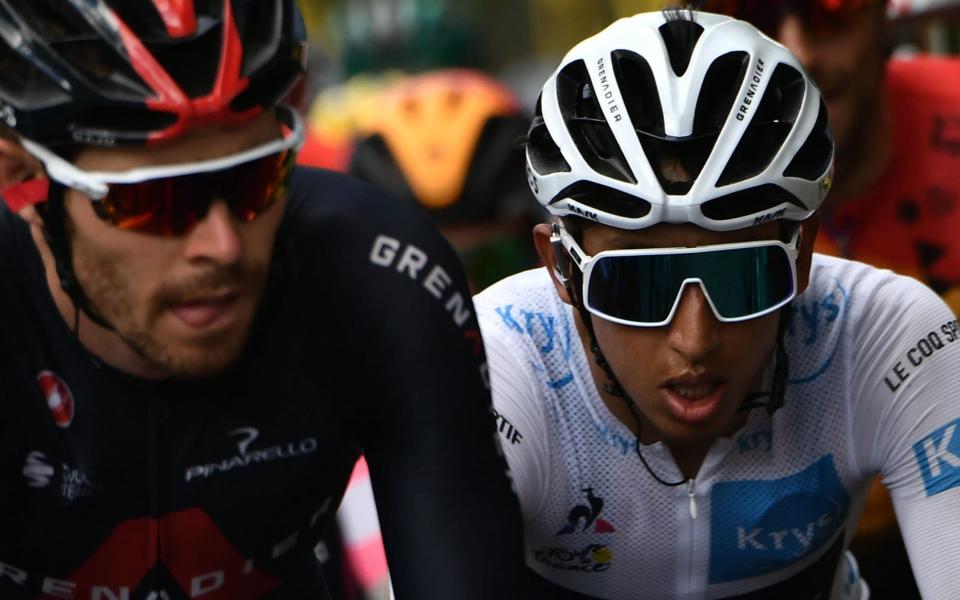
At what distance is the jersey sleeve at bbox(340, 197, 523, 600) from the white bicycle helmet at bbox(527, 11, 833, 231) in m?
0.44

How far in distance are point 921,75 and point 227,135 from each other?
3.26 m

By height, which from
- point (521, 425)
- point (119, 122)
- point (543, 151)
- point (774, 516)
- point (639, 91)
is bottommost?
point (774, 516)

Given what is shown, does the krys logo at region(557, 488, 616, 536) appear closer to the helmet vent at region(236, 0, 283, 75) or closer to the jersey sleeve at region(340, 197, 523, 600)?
the jersey sleeve at region(340, 197, 523, 600)

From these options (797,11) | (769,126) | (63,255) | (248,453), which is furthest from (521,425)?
(797,11)

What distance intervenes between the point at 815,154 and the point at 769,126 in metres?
0.14

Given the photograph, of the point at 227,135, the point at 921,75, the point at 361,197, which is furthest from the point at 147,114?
the point at 921,75

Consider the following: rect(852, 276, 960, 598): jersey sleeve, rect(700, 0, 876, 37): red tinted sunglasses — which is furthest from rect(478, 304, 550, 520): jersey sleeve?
rect(700, 0, 876, 37): red tinted sunglasses

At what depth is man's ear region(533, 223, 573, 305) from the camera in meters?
3.68

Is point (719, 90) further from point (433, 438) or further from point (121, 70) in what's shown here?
point (121, 70)

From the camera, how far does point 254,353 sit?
3342mm

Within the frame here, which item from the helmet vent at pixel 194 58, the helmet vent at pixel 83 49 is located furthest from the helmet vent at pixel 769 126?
the helmet vent at pixel 83 49

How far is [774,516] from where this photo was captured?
147 inches

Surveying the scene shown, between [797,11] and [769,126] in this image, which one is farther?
[797,11]

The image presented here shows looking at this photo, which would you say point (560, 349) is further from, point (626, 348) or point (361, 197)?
point (361, 197)
